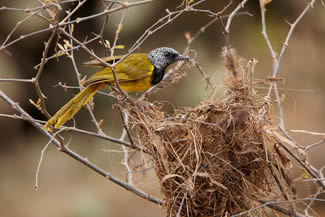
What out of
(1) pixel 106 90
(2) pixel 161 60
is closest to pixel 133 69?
(2) pixel 161 60

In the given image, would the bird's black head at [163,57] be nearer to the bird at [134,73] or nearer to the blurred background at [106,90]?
the bird at [134,73]

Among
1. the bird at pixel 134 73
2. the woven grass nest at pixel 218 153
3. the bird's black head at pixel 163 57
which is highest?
the bird's black head at pixel 163 57

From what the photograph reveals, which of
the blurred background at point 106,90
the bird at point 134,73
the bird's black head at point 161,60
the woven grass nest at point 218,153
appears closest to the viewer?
the woven grass nest at point 218,153

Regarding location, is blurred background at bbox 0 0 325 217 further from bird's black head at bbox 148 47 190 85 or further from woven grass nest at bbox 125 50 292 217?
woven grass nest at bbox 125 50 292 217

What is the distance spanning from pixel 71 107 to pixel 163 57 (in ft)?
3.27

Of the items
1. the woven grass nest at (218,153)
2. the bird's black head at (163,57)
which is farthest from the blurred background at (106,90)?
the woven grass nest at (218,153)

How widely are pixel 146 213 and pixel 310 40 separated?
457cm

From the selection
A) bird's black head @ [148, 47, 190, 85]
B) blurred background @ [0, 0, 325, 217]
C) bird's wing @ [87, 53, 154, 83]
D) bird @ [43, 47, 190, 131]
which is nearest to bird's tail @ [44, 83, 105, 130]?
bird @ [43, 47, 190, 131]

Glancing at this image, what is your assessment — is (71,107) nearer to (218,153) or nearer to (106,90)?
(218,153)

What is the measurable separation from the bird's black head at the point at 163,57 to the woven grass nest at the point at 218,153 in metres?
1.03

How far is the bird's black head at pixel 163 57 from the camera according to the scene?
148 inches

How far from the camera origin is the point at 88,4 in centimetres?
798

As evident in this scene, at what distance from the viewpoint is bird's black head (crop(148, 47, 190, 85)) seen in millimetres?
3719

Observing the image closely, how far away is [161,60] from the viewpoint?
3814 millimetres
